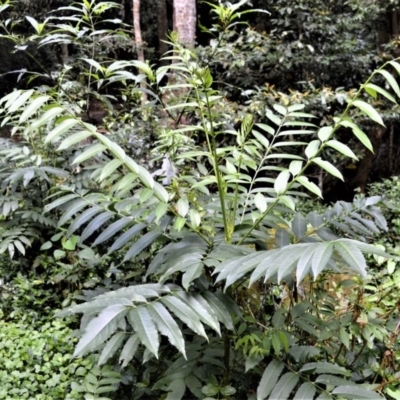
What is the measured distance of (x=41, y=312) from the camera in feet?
6.89

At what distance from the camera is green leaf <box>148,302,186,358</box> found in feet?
2.80

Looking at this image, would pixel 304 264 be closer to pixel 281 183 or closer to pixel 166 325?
pixel 166 325

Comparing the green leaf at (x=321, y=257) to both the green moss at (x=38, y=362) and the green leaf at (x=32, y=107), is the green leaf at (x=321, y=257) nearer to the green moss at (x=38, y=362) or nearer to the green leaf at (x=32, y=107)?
the green leaf at (x=32, y=107)

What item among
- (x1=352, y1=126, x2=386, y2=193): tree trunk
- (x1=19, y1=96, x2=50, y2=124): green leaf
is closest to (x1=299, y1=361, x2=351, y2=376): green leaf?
(x1=19, y1=96, x2=50, y2=124): green leaf

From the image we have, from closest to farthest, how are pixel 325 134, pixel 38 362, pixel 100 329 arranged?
pixel 100 329 < pixel 325 134 < pixel 38 362

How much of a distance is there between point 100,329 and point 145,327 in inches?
3.8

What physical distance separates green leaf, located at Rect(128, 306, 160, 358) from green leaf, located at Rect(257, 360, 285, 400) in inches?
17.3

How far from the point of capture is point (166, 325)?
885 mm

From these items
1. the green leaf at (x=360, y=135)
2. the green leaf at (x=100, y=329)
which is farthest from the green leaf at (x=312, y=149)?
the green leaf at (x=100, y=329)

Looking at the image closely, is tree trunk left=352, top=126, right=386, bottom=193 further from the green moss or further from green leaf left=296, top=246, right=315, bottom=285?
green leaf left=296, top=246, right=315, bottom=285

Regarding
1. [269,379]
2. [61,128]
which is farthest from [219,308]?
[61,128]

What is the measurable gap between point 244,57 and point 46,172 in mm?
2825

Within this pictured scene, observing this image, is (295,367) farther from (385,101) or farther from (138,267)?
(385,101)

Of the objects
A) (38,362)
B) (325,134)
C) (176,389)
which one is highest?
(325,134)
